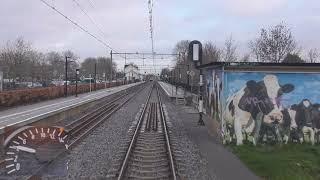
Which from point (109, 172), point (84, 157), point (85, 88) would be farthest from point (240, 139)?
point (85, 88)

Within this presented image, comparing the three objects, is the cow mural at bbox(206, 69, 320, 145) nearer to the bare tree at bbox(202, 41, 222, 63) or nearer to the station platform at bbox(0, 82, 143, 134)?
the station platform at bbox(0, 82, 143, 134)

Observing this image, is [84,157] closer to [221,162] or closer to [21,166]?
[221,162]

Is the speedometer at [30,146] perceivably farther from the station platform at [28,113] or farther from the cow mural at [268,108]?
the cow mural at [268,108]

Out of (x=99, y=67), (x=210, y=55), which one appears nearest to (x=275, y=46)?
(x=210, y=55)

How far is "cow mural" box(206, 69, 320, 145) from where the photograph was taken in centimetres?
1895

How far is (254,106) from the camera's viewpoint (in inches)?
749

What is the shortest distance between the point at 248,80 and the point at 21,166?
10.3 meters

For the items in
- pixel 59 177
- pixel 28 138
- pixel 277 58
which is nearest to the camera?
pixel 28 138

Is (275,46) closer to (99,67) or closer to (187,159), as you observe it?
(187,159)

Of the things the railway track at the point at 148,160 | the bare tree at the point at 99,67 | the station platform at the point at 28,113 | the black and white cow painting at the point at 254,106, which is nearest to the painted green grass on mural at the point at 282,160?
the black and white cow painting at the point at 254,106

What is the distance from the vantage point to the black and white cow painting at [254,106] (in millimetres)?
18969

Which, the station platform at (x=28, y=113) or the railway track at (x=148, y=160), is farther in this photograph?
the station platform at (x=28, y=113)

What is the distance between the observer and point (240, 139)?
61.9 ft

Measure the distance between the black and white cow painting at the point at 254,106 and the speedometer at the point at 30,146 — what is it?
8.96m
